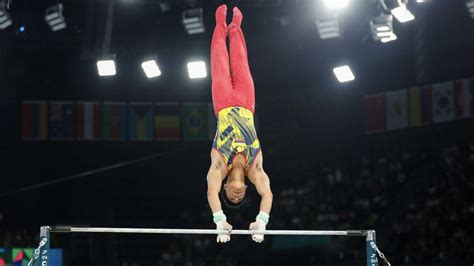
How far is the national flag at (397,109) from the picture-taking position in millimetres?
19922

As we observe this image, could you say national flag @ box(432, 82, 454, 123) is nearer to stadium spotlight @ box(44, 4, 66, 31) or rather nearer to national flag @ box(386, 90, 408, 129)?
national flag @ box(386, 90, 408, 129)

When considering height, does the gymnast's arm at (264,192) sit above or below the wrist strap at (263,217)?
above

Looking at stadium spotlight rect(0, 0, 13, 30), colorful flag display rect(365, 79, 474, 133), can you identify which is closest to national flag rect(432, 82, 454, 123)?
colorful flag display rect(365, 79, 474, 133)

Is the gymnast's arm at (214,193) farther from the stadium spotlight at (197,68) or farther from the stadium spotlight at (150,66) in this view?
the stadium spotlight at (150,66)

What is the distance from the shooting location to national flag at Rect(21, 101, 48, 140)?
20.4 m

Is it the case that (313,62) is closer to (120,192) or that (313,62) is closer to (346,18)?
(346,18)

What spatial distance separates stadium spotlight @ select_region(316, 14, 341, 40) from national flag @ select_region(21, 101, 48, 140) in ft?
29.4

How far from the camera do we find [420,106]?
19.6 m

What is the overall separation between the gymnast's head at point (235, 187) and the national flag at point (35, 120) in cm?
1324

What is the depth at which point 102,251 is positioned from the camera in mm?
20156

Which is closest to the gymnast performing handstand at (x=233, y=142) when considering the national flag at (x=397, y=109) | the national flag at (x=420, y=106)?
the national flag at (x=420, y=106)

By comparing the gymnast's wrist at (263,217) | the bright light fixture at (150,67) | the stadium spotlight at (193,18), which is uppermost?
the stadium spotlight at (193,18)

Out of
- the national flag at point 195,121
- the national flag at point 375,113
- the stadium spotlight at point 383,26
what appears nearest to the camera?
the stadium spotlight at point 383,26

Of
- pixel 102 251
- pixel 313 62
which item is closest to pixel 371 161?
pixel 313 62
